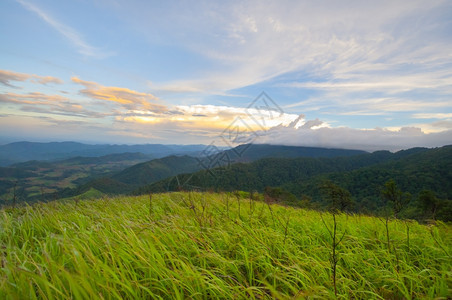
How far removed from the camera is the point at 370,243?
2.95 metres

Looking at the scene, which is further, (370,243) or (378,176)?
(378,176)

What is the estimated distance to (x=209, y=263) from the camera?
6.98ft

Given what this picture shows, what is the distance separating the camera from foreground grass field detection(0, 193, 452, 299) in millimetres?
1479

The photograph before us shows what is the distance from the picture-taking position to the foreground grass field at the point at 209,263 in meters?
1.48

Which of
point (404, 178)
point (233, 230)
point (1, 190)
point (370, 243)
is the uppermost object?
point (233, 230)

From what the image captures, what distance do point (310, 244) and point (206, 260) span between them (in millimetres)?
1498

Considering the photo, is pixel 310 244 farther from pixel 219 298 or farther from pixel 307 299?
pixel 219 298

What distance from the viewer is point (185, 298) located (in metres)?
1.63

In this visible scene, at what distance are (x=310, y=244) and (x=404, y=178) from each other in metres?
114

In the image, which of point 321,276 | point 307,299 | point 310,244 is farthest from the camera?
point 310,244

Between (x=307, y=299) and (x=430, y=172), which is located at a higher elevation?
(x=307, y=299)

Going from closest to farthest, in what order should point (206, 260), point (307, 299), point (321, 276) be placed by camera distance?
point (307, 299), point (321, 276), point (206, 260)

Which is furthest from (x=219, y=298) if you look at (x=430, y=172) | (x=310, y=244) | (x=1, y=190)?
(x=1, y=190)

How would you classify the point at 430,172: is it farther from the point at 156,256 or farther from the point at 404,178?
the point at 156,256
